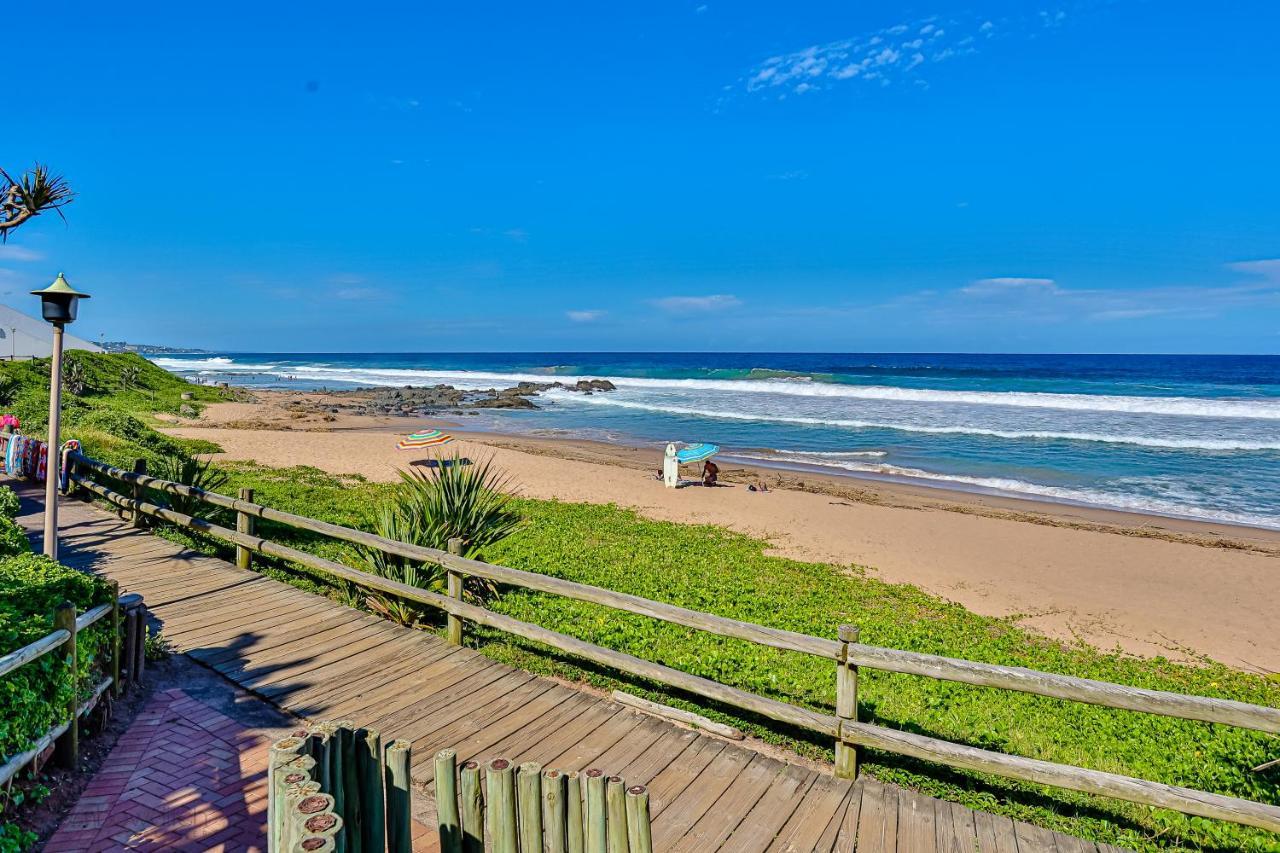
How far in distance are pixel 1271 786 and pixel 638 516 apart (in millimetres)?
11022

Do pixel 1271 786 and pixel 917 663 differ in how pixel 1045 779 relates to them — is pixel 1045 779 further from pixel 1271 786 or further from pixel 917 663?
pixel 1271 786

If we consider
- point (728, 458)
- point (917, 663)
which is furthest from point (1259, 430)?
point (917, 663)

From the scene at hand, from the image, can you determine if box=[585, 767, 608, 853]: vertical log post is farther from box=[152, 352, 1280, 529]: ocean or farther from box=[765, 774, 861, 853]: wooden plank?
box=[152, 352, 1280, 529]: ocean

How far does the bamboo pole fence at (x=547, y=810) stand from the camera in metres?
2.54

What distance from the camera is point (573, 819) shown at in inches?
103

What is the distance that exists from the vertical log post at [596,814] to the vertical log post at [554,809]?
102mm

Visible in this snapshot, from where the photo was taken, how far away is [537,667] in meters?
6.03

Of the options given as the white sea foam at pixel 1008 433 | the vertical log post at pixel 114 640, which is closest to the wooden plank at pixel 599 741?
the vertical log post at pixel 114 640

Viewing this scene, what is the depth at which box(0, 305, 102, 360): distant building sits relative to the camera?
34031mm

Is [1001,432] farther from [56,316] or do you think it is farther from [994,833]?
[56,316]

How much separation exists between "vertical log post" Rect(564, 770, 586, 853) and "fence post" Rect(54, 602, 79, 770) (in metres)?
3.26

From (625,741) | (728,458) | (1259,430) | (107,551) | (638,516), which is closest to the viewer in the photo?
(625,741)

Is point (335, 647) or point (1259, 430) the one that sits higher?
point (1259, 430)

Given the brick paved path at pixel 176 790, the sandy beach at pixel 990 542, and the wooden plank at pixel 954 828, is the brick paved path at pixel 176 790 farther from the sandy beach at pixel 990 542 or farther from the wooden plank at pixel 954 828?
the sandy beach at pixel 990 542
